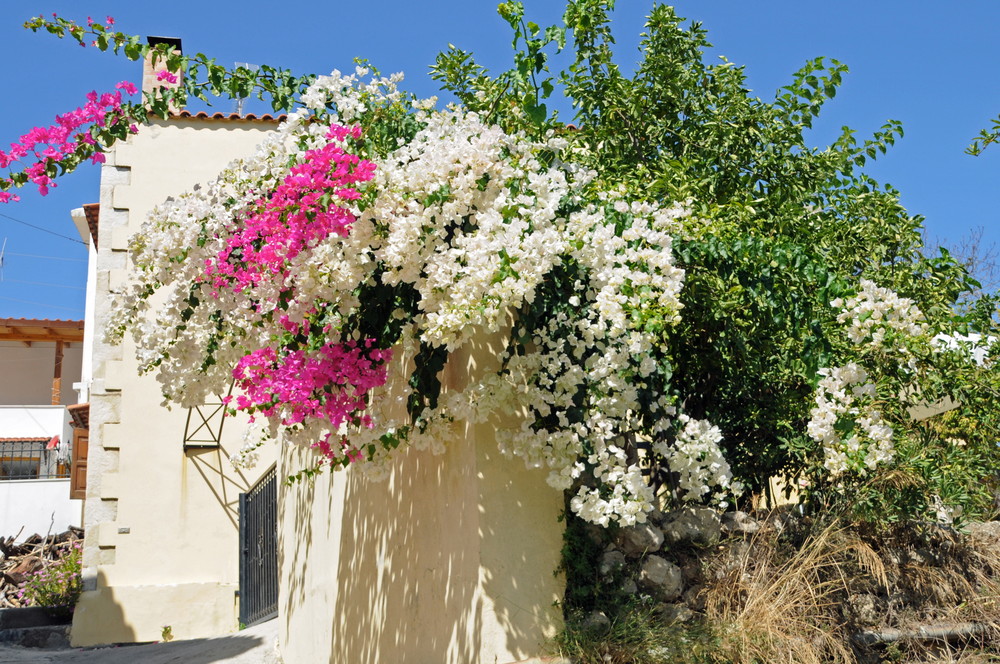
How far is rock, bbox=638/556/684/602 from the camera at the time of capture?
411 cm

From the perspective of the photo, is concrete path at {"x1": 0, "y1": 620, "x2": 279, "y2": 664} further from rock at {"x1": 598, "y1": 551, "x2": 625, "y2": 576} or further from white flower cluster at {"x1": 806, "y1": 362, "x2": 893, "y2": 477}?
white flower cluster at {"x1": 806, "y1": 362, "x2": 893, "y2": 477}

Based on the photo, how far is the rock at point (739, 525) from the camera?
14.4 ft

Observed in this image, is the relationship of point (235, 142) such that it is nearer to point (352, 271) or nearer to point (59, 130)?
point (59, 130)

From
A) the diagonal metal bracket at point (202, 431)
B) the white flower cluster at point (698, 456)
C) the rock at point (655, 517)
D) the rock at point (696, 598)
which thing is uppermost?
the diagonal metal bracket at point (202, 431)

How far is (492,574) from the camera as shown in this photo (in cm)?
392

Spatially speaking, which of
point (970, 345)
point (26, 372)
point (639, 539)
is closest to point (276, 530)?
point (639, 539)

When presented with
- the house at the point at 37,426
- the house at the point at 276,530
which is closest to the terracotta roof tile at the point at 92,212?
the house at the point at 276,530

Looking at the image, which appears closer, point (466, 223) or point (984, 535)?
point (466, 223)

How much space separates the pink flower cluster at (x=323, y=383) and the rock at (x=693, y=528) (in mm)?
1473

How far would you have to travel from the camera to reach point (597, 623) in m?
3.94

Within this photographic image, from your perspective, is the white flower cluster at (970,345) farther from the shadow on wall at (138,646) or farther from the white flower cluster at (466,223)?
the shadow on wall at (138,646)

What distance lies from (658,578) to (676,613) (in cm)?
16

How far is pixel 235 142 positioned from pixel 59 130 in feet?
27.5

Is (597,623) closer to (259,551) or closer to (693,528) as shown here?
(693,528)
